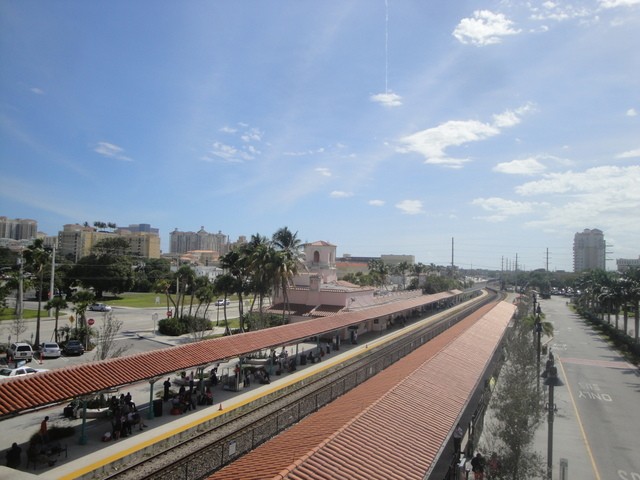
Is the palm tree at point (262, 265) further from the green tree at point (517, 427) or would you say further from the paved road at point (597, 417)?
the green tree at point (517, 427)

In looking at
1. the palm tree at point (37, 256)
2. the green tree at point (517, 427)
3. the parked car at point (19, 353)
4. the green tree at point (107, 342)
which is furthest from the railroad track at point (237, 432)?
the palm tree at point (37, 256)

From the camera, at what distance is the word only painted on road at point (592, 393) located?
87.8 feet

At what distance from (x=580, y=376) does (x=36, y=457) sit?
33686mm

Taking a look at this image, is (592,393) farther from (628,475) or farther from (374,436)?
(374,436)

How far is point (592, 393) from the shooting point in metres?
27.9

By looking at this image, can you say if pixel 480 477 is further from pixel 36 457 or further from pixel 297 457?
pixel 36 457

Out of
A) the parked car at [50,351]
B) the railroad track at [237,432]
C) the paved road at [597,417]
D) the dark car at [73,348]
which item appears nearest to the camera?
the railroad track at [237,432]

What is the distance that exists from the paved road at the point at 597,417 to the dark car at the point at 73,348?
1267 inches

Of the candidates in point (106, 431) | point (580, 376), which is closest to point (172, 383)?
point (106, 431)

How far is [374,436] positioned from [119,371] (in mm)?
11766

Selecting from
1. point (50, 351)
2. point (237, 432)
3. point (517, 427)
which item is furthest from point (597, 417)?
point (50, 351)

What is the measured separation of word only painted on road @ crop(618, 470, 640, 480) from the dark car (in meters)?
35.0

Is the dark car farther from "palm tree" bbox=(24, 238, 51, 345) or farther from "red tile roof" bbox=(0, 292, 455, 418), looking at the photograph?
"red tile roof" bbox=(0, 292, 455, 418)

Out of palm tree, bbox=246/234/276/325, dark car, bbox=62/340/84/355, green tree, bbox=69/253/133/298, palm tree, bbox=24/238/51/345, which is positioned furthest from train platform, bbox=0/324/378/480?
green tree, bbox=69/253/133/298
